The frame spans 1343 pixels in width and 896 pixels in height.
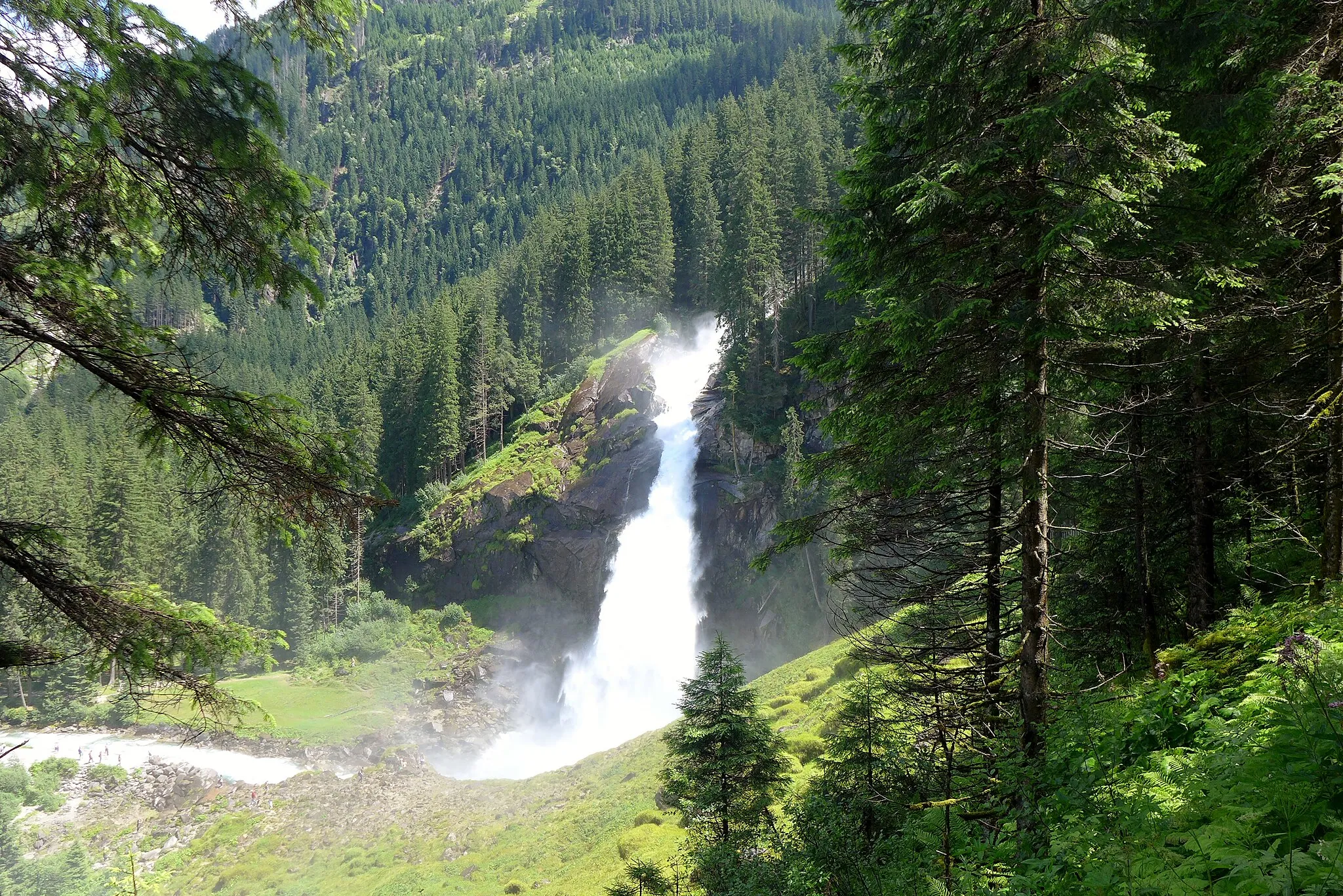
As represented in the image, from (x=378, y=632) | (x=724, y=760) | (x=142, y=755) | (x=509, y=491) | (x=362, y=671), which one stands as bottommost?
(x=724, y=760)

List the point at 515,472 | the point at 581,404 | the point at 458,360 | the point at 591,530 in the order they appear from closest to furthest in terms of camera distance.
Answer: the point at 591,530, the point at 515,472, the point at 581,404, the point at 458,360

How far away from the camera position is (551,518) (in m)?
48.7

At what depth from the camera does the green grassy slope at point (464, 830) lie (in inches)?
905

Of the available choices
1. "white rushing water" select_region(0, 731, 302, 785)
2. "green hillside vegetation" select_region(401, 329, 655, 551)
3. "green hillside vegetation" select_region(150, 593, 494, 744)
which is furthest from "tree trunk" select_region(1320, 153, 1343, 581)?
"green hillside vegetation" select_region(401, 329, 655, 551)

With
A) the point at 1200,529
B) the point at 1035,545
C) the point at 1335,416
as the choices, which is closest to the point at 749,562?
the point at 1200,529

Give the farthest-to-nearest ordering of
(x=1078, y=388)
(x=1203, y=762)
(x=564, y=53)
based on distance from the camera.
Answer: (x=564, y=53) < (x=1078, y=388) < (x=1203, y=762)

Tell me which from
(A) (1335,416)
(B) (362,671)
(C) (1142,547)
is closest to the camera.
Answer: (A) (1335,416)

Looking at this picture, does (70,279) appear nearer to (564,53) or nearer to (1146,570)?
(1146,570)

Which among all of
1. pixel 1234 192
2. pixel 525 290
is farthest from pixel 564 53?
pixel 1234 192

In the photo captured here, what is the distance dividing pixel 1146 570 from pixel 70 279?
11.0 metres

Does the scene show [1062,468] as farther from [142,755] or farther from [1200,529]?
[142,755]

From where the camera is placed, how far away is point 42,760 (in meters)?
33.3

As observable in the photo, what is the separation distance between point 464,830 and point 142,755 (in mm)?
19086

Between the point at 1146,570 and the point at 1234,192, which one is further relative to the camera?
the point at 1146,570
